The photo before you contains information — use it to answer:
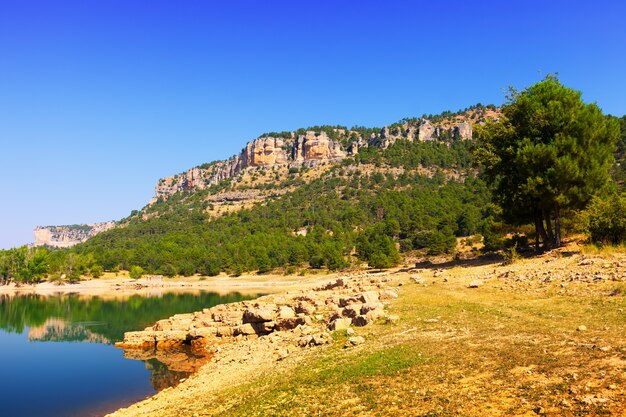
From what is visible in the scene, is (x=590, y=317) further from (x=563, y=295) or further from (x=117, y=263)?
(x=117, y=263)

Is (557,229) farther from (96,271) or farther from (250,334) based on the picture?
(96,271)

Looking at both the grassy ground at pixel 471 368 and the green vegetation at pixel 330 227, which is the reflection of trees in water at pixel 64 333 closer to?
the grassy ground at pixel 471 368

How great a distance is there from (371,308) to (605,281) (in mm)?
9158

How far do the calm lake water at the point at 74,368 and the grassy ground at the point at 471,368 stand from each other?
38.2 feet

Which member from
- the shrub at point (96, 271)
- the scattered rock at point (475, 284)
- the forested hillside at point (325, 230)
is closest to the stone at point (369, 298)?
the scattered rock at point (475, 284)

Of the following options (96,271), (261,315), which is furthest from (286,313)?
(96,271)

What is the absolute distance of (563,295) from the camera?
16281mm

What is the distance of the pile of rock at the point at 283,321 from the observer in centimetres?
1806

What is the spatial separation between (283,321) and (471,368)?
1572cm

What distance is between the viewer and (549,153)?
28609mm

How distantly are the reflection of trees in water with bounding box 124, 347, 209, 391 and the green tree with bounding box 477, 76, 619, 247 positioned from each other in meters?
24.9

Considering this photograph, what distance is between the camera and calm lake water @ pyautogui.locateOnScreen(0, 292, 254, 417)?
2111cm

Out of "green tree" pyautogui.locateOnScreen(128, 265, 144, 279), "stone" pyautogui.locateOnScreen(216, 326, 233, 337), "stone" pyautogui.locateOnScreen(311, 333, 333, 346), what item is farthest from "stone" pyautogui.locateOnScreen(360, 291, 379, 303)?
"green tree" pyautogui.locateOnScreen(128, 265, 144, 279)

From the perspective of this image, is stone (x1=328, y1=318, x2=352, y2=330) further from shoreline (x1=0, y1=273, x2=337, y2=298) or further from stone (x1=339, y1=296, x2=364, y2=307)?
shoreline (x1=0, y1=273, x2=337, y2=298)
